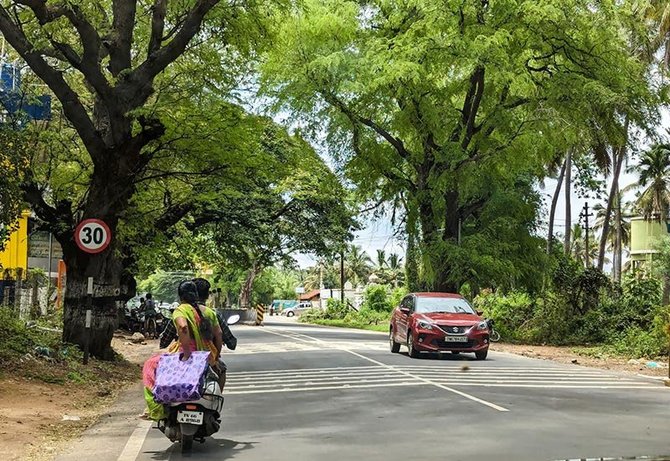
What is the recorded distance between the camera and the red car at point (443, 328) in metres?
20.0

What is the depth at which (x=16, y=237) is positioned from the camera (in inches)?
1198

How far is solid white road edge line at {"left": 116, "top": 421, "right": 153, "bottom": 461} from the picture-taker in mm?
7988

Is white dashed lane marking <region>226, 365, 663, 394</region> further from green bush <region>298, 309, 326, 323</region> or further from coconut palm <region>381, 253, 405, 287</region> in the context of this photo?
coconut palm <region>381, 253, 405, 287</region>

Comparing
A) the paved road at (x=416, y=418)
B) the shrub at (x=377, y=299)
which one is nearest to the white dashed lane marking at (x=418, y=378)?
the paved road at (x=416, y=418)

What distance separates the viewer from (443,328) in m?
20.1

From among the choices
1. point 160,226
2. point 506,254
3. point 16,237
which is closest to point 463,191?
point 506,254

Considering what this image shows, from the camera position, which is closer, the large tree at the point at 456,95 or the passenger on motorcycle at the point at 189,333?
the passenger on motorcycle at the point at 189,333

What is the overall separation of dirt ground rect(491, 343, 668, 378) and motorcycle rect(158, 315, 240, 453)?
494 inches

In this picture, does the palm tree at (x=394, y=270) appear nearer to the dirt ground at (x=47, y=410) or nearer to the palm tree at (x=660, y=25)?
the palm tree at (x=660, y=25)

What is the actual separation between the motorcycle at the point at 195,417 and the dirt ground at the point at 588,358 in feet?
41.2

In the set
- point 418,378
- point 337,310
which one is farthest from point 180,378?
point 337,310

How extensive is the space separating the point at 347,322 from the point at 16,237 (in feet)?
116

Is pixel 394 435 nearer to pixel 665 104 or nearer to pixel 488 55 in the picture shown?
pixel 488 55

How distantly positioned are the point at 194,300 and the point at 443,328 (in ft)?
41.7
